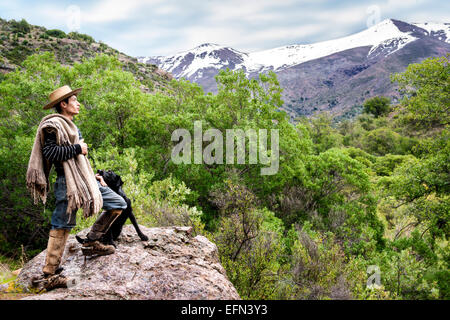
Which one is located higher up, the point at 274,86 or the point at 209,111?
the point at 274,86

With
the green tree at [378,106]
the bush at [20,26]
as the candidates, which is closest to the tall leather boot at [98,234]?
the bush at [20,26]

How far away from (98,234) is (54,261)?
0.74 m

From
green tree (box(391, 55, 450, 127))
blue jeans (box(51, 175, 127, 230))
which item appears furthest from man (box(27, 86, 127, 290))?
green tree (box(391, 55, 450, 127))

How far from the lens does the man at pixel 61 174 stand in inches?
141

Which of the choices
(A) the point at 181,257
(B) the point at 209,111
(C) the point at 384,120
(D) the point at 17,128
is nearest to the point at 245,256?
(A) the point at 181,257

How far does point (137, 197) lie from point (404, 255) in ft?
30.6

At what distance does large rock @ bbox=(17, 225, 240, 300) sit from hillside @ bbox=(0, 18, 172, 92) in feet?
150

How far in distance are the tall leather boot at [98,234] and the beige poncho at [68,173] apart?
596 mm

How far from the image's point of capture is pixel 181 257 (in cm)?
502

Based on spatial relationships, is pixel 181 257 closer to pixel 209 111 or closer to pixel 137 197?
pixel 137 197

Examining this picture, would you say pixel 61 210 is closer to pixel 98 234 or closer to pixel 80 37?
pixel 98 234

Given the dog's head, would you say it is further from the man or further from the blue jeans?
the blue jeans
